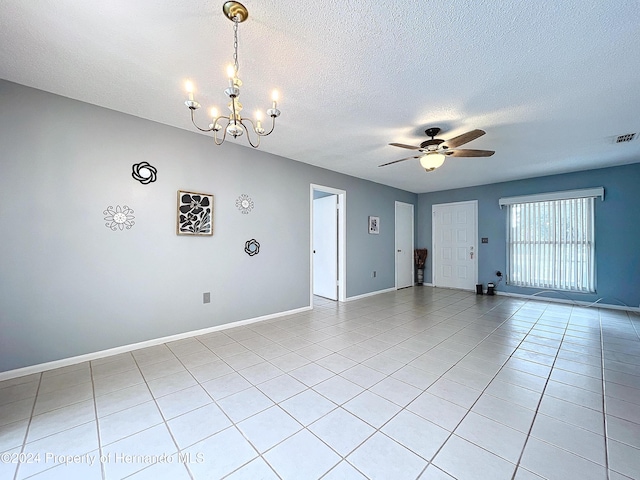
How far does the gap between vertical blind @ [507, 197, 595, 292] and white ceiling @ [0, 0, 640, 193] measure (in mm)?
2310

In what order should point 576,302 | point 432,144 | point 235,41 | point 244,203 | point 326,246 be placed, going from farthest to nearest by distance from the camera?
point 326,246, point 576,302, point 244,203, point 432,144, point 235,41

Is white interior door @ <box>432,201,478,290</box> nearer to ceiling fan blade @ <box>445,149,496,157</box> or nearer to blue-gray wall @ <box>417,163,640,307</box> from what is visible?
blue-gray wall @ <box>417,163,640,307</box>

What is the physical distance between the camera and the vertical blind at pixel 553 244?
4664 mm

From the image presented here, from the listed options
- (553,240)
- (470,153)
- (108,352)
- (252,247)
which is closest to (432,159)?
(470,153)

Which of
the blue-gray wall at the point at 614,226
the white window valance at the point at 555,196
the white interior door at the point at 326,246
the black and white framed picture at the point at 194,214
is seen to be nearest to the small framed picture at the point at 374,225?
the white interior door at the point at 326,246

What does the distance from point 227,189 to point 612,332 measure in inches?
213

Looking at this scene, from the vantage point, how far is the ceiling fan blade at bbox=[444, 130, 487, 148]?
2.49 meters

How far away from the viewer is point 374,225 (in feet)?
18.8

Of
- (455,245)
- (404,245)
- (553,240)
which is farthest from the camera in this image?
(404,245)

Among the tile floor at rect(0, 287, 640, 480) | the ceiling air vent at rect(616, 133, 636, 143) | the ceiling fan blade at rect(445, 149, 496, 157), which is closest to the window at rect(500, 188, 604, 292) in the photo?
the ceiling air vent at rect(616, 133, 636, 143)

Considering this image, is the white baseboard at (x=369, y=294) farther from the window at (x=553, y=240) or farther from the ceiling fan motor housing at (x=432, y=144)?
the ceiling fan motor housing at (x=432, y=144)

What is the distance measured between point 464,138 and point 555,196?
12.4ft

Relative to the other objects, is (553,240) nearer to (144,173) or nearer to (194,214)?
(194,214)

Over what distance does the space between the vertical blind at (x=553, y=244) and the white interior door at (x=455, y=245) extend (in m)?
0.72
